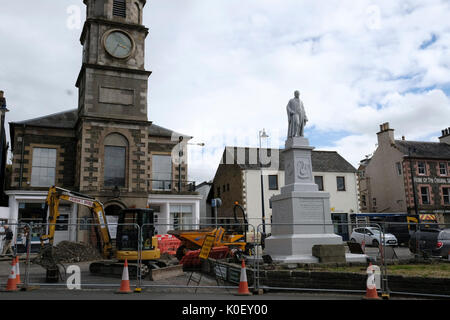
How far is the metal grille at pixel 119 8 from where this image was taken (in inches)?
1109

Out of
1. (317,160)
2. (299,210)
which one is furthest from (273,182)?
(299,210)

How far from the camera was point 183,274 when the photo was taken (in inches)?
571

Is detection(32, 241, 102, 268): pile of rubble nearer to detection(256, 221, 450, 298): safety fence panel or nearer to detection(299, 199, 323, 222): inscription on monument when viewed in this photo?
detection(256, 221, 450, 298): safety fence panel

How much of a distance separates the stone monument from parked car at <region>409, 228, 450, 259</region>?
5.08 metres

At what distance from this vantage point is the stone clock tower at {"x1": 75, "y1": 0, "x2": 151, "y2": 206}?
25656 mm

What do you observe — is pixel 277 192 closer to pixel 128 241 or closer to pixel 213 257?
pixel 213 257

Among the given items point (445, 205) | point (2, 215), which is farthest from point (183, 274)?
point (445, 205)

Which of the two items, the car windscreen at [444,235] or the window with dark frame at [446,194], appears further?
the window with dark frame at [446,194]

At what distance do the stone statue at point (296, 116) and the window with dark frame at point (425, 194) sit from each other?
32385 mm

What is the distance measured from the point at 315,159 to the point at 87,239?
2559cm

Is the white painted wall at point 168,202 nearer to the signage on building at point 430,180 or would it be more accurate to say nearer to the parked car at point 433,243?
the parked car at point 433,243

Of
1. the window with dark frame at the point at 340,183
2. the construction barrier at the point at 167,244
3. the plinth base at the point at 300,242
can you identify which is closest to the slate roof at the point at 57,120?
the construction barrier at the point at 167,244

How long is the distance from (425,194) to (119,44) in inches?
1356

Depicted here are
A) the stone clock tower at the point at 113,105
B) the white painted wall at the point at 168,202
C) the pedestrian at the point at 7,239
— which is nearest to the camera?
the pedestrian at the point at 7,239
